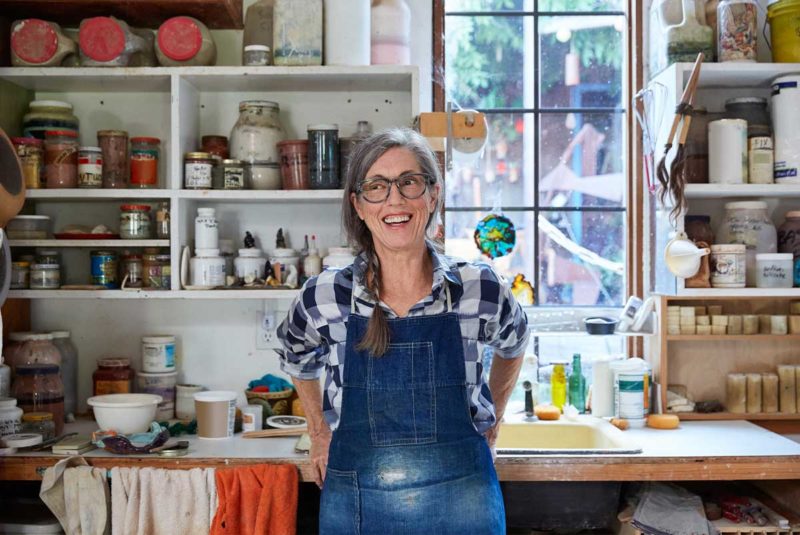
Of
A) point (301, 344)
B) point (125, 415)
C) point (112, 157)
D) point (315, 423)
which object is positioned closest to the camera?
point (301, 344)

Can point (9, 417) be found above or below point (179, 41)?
below

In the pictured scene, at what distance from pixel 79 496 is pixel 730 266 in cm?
208

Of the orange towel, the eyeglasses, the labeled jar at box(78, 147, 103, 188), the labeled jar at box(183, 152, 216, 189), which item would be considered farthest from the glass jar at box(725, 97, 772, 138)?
the labeled jar at box(78, 147, 103, 188)

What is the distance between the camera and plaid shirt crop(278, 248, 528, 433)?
197 cm

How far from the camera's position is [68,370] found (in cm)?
306

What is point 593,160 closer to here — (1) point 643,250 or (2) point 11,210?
(1) point 643,250

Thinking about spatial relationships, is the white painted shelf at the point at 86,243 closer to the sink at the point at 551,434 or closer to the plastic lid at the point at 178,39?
the plastic lid at the point at 178,39

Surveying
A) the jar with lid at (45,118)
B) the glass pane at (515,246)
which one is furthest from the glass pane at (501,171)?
the jar with lid at (45,118)

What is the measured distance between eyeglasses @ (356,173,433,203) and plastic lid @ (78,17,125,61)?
52.5 inches

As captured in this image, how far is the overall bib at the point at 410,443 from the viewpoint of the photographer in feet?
6.27

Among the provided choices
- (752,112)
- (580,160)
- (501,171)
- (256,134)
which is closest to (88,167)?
(256,134)

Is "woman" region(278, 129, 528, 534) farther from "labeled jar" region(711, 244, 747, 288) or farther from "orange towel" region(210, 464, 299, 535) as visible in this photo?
"labeled jar" region(711, 244, 747, 288)

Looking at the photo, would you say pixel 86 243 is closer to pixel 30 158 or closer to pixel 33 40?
pixel 30 158

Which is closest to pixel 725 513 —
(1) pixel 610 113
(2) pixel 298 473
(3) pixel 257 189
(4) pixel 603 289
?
(4) pixel 603 289
